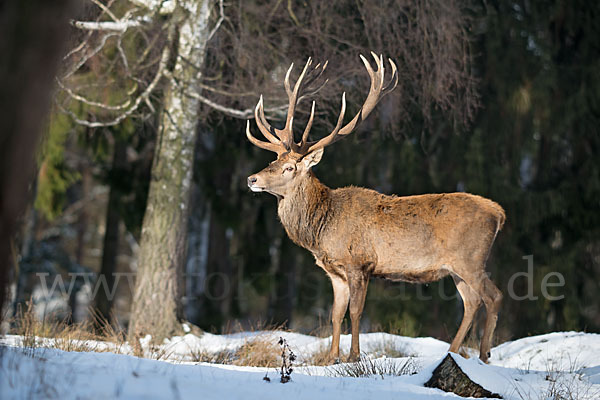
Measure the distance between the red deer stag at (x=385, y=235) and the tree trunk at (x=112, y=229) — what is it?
7369 millimetres

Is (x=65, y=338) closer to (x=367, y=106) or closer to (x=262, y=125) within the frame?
(x=262, y=125)

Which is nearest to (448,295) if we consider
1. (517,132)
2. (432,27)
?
(517,132)

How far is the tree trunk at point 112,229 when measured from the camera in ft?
46.4

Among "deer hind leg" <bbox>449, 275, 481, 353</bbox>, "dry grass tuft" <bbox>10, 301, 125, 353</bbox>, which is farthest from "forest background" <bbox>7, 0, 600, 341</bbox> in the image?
"deer hind leg" <bbox>449, 275, 481, 353</bbox>

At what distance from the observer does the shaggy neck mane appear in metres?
7.38

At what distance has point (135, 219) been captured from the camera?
1392 centimetres

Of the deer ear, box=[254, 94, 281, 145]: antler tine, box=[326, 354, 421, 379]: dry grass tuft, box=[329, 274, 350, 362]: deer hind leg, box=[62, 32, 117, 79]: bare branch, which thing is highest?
box=[62, 32, 117, 79]: bare branch

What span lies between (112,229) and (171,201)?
21.4ft

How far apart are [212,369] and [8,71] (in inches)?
117

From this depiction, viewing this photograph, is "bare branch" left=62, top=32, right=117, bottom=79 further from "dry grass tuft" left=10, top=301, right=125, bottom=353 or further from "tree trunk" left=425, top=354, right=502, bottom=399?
"tree trunk" left=425, top=354, right=502, bottom=399

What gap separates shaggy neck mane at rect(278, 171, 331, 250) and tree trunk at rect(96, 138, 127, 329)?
7338 millimetres

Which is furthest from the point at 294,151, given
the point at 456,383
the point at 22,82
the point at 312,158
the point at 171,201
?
the point at 22,82

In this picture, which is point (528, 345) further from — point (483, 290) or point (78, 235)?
point (78, 235)

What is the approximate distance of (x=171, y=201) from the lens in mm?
8617
